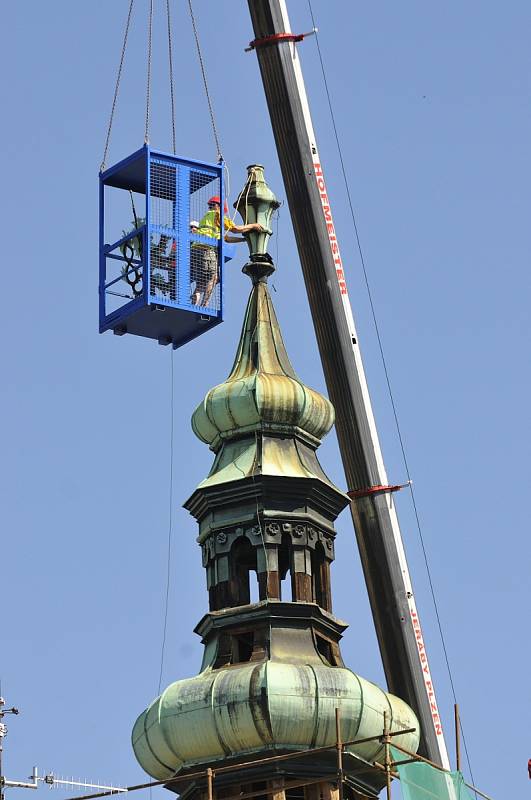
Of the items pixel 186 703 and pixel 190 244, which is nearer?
pixel 186 703

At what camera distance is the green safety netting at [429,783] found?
180 feet

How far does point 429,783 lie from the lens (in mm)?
55312

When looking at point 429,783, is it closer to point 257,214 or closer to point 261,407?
point 261,407

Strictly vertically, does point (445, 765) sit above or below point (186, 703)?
above

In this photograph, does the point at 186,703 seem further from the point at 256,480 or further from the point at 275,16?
the point at 275,16

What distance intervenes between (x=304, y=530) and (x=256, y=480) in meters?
1.22

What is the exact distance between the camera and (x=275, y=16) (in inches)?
3024

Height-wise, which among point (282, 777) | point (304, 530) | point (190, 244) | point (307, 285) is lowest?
point (282, 777)

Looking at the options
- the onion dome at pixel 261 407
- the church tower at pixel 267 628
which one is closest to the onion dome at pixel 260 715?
the church tower at pixel 267 628

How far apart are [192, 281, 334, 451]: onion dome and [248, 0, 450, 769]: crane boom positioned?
9.31 metres

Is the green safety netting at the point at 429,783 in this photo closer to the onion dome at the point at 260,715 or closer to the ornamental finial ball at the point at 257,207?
the onion dome at the point at 260,715

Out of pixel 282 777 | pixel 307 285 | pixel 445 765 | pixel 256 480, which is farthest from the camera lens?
pixel 307 285

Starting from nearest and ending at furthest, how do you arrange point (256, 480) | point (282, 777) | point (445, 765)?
point (282, 777)
point (256, 480)
point (445, 765)

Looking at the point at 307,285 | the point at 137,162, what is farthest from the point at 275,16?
the point at 137,162
